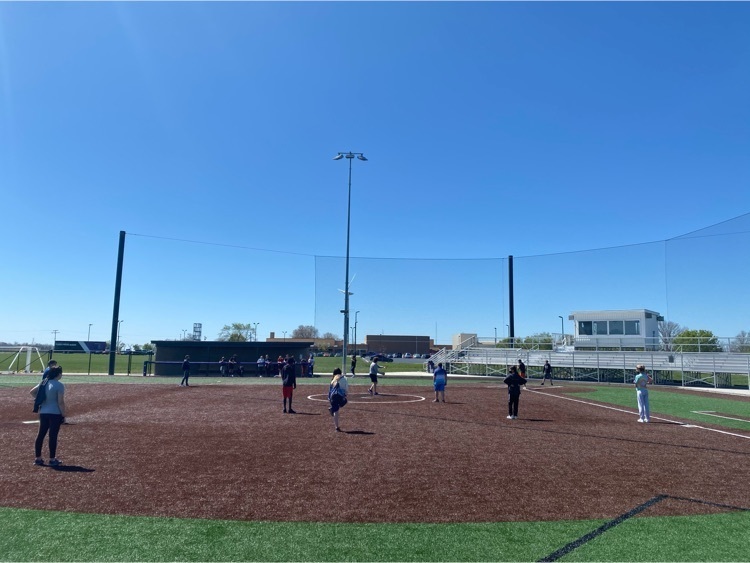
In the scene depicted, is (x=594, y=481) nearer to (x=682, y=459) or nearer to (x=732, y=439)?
(x=682, y=459)

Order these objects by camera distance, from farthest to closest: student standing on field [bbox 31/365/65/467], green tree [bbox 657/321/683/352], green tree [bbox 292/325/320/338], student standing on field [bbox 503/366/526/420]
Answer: green tree [bbox 292/325/320/338]
green tree [bbox 657/321/683/352]
student standing on field [bbox 503/366/526/420]
student standing on field [bbox 31/365/65/467]

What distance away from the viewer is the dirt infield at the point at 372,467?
6809 mm

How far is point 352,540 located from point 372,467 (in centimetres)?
331

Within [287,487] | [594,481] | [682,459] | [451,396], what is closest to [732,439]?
[682,459]

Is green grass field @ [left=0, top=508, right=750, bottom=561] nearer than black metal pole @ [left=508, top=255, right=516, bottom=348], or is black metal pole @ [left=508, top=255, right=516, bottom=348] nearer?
green grass field @ [left=0, top=508, right=750, bottom=561]

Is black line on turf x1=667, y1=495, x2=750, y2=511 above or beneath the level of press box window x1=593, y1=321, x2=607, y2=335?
beneath

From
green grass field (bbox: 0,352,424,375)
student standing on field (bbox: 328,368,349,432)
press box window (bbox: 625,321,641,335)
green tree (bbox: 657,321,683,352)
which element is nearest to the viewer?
student standing on field (bbox: 328,368,349,432)

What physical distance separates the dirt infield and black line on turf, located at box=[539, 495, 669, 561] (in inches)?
4.8

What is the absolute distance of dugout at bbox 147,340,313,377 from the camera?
39.8 metres

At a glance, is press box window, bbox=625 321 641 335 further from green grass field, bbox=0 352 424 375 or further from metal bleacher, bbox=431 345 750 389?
green grass field, bbox=0 352 424 375

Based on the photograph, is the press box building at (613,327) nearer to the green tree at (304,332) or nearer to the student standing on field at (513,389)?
the student standing on field at (513,389)

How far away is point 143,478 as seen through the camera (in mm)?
8031

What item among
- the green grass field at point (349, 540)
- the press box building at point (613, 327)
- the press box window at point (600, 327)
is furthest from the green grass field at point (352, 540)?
the press box window at point (600, 327)

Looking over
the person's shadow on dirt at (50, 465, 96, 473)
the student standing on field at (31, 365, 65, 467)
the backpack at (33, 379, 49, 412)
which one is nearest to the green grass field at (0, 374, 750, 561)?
the person's shadow on dirt at (50, 465, 96, 473)
